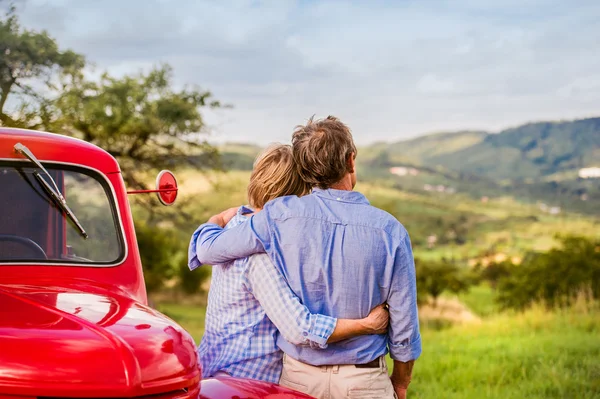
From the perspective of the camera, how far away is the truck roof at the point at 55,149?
4.06 m

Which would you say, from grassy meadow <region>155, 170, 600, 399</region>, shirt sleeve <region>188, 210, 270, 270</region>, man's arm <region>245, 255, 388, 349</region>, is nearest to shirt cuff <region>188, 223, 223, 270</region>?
shirt sleeve <region>188, 210, 270, 270</region>

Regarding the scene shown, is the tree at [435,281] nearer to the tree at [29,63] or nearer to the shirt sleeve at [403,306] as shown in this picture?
the tree at [29,63]

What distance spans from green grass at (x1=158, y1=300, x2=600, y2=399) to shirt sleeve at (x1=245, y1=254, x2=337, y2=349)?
18.5 ft

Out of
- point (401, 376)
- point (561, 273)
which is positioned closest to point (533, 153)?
A: point (561, 273)

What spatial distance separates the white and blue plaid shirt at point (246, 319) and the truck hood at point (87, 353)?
408 mm

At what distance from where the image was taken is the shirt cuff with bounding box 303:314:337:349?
326cm

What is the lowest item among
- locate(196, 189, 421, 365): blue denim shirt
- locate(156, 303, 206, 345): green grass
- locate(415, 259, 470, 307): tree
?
locate(156, 303, 206, 345): green grass

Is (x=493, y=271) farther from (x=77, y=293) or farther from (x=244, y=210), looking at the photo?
(x=77, y=293)

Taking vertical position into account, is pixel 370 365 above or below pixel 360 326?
below

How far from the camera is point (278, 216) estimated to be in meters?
3.35

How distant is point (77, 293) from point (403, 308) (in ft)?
4.85

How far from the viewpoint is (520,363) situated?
1038 centimetres

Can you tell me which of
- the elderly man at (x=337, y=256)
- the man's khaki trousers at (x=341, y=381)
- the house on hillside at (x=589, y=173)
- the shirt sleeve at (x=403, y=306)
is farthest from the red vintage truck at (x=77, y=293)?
the house on hillside at (x=589, y=173)

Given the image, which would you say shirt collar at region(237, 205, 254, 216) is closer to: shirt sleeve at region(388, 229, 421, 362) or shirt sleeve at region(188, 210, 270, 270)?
shirt sleeve at region(188, 210, 270, 270)
